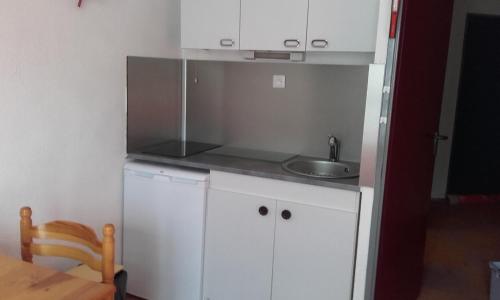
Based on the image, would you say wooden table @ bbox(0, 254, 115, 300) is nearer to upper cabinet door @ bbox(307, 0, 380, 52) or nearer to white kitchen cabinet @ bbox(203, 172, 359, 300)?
white kitchen cabinet @ bbox(203, 172, 359, 300)

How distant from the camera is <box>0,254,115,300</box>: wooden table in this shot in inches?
46.8

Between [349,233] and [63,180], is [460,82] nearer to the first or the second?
[349,233]

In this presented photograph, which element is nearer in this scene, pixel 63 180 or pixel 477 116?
pixel 63 180

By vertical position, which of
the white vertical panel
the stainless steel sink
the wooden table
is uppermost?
the stainless steel sink

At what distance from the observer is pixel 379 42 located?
1.84 metres

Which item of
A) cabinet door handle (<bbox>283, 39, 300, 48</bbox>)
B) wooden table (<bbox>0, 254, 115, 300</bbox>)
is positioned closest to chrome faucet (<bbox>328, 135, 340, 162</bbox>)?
cabinet door handle (<bbox>283, 39, 300, 48</bbox>)

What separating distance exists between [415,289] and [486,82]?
279cm

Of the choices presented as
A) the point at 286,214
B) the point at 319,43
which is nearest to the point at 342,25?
the point at 319,43

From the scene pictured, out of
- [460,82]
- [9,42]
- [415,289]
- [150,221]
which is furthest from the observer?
[460,82]

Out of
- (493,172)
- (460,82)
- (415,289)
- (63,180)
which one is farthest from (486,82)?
(63,180)

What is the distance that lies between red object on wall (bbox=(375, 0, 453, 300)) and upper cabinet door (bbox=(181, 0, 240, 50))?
0.96 metres

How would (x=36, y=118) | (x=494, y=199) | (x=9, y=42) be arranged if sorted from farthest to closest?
(x=494, y=199), (x=36, y=118), (x=9, y=42)

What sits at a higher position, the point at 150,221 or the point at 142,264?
the point at 150,221

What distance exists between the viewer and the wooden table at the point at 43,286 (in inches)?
46.8
